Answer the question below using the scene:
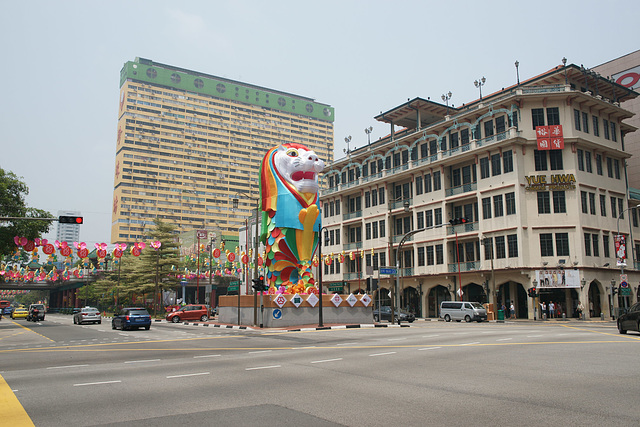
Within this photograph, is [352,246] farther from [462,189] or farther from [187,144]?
[187,144]

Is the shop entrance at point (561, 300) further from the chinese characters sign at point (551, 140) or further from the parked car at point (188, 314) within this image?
the parked car at point (188, 314)

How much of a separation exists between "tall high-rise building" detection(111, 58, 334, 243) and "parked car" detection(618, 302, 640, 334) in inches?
4341

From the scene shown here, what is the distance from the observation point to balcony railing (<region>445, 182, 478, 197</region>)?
51188 mm

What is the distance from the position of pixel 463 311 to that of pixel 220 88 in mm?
125411

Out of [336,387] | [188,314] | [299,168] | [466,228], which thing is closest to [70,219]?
[299,168]

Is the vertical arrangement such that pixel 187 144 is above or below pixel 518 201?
above

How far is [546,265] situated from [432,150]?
17.9 m

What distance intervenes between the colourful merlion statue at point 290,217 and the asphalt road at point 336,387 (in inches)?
669

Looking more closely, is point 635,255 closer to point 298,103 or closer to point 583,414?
point 583,414

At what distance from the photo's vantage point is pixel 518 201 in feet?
151

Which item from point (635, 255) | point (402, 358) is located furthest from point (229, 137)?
point (402, 358)

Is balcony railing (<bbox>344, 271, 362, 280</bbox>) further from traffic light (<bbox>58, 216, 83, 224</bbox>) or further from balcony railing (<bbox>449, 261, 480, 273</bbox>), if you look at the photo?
traffic light (<bbox>58, 216, 83, 224</bbox>)

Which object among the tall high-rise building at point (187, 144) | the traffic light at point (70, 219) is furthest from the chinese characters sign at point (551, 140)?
the tall high-rise building at point (187, 144)

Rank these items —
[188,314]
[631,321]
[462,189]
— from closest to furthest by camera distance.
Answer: [631,321], [188,314], [462,189]
